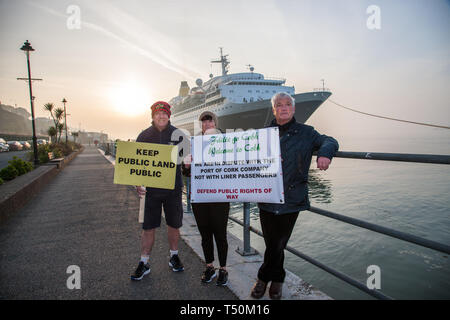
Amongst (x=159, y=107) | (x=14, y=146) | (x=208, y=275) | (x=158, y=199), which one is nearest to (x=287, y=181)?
(x=208, y=275)

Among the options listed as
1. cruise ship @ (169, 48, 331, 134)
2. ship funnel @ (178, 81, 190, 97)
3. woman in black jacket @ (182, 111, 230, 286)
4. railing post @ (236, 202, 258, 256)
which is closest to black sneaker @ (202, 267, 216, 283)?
woman in black jacket @ (182, 111, 230, 286)

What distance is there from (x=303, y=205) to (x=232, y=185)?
0.69 meters

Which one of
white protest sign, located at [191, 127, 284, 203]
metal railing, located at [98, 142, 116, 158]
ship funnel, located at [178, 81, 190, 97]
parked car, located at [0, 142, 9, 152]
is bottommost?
white protest sign, located at [191, 127, 284, 203]

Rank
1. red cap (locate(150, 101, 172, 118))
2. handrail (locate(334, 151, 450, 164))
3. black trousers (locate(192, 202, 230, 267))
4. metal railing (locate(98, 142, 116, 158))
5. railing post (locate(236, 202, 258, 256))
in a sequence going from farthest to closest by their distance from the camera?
metal railing (locate(98, 142, 116, 158))
railing post (locate(236, 202, 258, 256))
red cap (locate(150, 101, 172, 118))
black trousers (locate(192, 202, 230, 267))
handrail (locate(334, 151, 450, 164))

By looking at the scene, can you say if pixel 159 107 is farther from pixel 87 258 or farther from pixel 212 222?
pixel 87 258

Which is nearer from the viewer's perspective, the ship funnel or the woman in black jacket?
the woman in black jacket

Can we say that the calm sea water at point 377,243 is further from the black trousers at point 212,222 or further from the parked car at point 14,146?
the parked car at point 14,146

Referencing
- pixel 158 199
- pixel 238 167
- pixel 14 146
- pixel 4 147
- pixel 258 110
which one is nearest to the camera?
pixel 238 167

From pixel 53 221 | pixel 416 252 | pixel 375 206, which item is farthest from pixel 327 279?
pixel 375 206

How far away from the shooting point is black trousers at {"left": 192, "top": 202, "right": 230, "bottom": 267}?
8.99 ft

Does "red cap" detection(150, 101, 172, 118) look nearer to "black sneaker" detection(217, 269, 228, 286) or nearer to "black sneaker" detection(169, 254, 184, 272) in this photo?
"black sneaker" detection(169, 254, 184, 272)

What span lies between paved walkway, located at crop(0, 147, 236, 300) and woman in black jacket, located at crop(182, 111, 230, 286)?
0.44ft

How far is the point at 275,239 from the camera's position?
7.97 feet

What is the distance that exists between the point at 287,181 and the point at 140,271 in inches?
76.8
